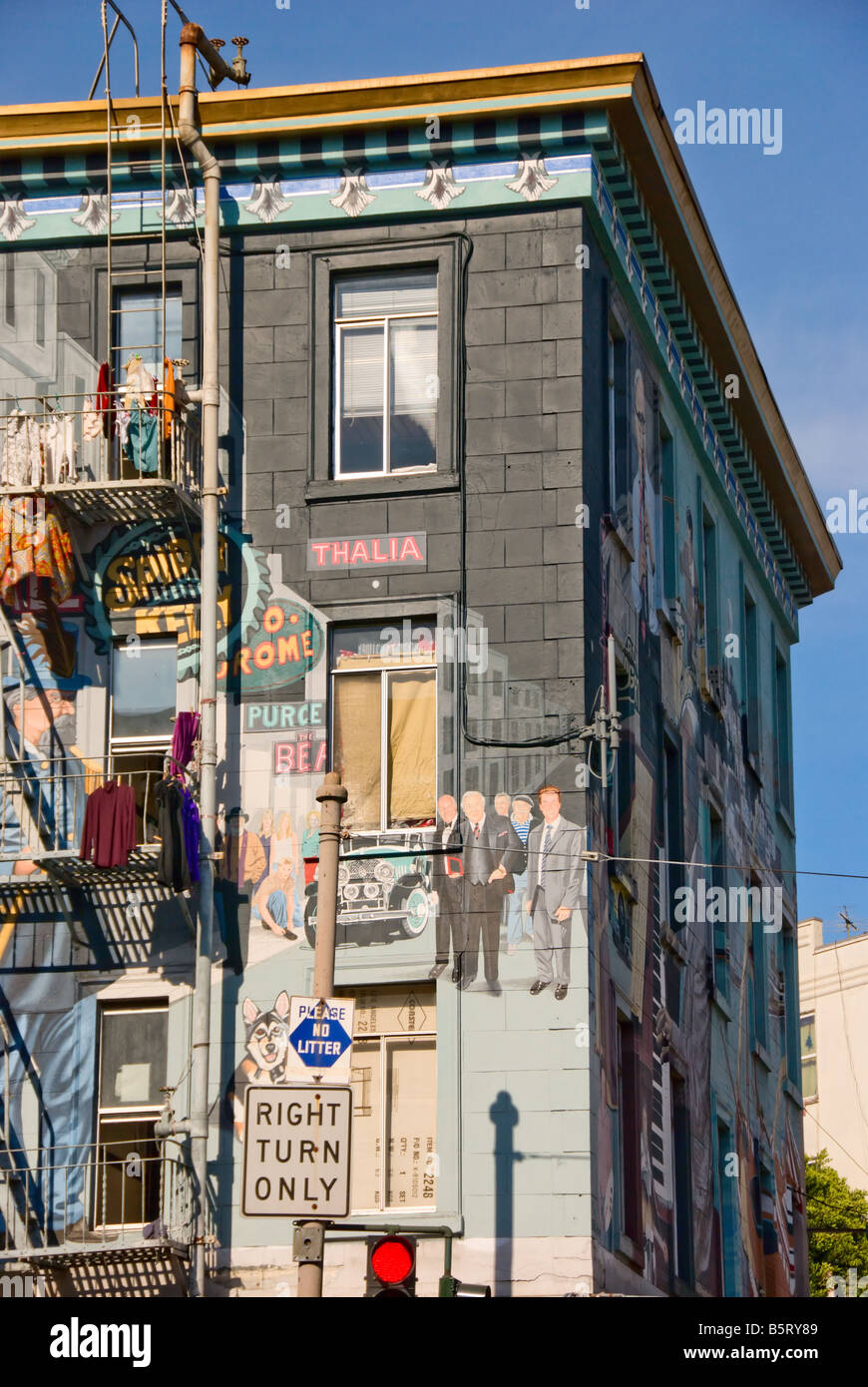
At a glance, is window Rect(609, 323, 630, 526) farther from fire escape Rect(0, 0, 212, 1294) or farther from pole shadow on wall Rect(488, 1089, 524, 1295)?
pole shadow on wall Rect(488, 1089, 524, 1295)

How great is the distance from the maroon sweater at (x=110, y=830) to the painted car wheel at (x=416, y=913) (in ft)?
10.3

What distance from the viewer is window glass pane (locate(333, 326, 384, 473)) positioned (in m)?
30.1

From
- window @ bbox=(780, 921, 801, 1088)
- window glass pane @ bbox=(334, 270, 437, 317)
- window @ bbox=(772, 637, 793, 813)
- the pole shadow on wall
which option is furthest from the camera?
window @ bbox=(772, 637, 793, 813)

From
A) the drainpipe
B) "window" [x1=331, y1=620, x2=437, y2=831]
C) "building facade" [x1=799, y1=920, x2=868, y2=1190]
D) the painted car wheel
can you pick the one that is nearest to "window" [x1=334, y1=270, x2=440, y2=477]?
the drainpipe

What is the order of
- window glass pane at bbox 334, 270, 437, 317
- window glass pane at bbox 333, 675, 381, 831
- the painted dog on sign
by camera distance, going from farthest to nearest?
window glass pane at bbox 334, 270, 437, 317, window glass pane at bbox 333, 675, 381, 831, the painted dog on sign

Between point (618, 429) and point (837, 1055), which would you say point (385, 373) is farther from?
point (837, 1055)

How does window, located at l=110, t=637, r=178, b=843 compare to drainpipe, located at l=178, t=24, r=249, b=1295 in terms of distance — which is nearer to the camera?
drainpipe, located at l=178, t=24, r=249, b=1295

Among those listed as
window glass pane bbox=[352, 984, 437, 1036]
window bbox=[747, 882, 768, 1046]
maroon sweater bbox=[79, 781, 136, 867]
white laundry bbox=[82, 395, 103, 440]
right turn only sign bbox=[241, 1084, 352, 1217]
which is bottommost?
right turn only sign bbox=[241, 1084, 352, 1217]

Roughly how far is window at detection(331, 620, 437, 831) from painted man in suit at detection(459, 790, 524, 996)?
624 millimetres

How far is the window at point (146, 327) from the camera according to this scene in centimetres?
3091

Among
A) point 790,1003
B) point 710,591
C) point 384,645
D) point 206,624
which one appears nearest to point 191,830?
point 206,624

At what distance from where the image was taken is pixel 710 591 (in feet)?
126

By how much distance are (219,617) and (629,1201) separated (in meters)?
8.42

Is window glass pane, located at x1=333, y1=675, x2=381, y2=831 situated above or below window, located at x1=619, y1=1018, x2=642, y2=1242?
above
